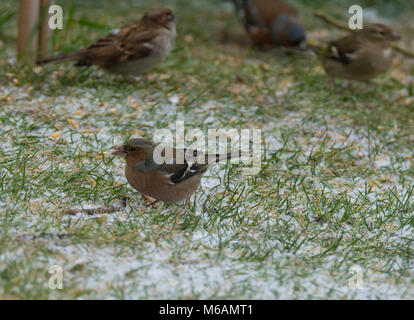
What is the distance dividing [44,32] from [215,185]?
8.68 feet

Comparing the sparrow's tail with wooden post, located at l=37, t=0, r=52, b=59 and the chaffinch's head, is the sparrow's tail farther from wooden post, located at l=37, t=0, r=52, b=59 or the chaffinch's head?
the chaffinch's head

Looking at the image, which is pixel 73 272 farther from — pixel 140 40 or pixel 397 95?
pixel 397 95

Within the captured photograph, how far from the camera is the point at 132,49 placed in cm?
542

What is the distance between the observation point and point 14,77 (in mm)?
5383

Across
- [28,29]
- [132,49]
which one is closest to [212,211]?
[132,49]

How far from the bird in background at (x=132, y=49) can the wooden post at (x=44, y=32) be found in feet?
1.61

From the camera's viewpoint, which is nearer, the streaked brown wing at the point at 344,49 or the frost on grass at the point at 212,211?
the frost on grass at the point at 212,211

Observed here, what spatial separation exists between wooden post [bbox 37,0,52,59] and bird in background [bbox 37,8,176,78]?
0.49 meters

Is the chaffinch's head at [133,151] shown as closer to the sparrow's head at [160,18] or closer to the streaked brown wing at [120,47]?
the streaked brown wing at [120,47]

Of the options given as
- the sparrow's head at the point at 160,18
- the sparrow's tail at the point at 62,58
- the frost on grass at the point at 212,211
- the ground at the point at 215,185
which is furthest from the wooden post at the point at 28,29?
the sparrow's head at the point at 160,18

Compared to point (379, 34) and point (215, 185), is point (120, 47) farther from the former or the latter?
point (379, 34)

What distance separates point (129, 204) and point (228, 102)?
79.9 inches

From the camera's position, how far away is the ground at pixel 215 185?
3016mm
